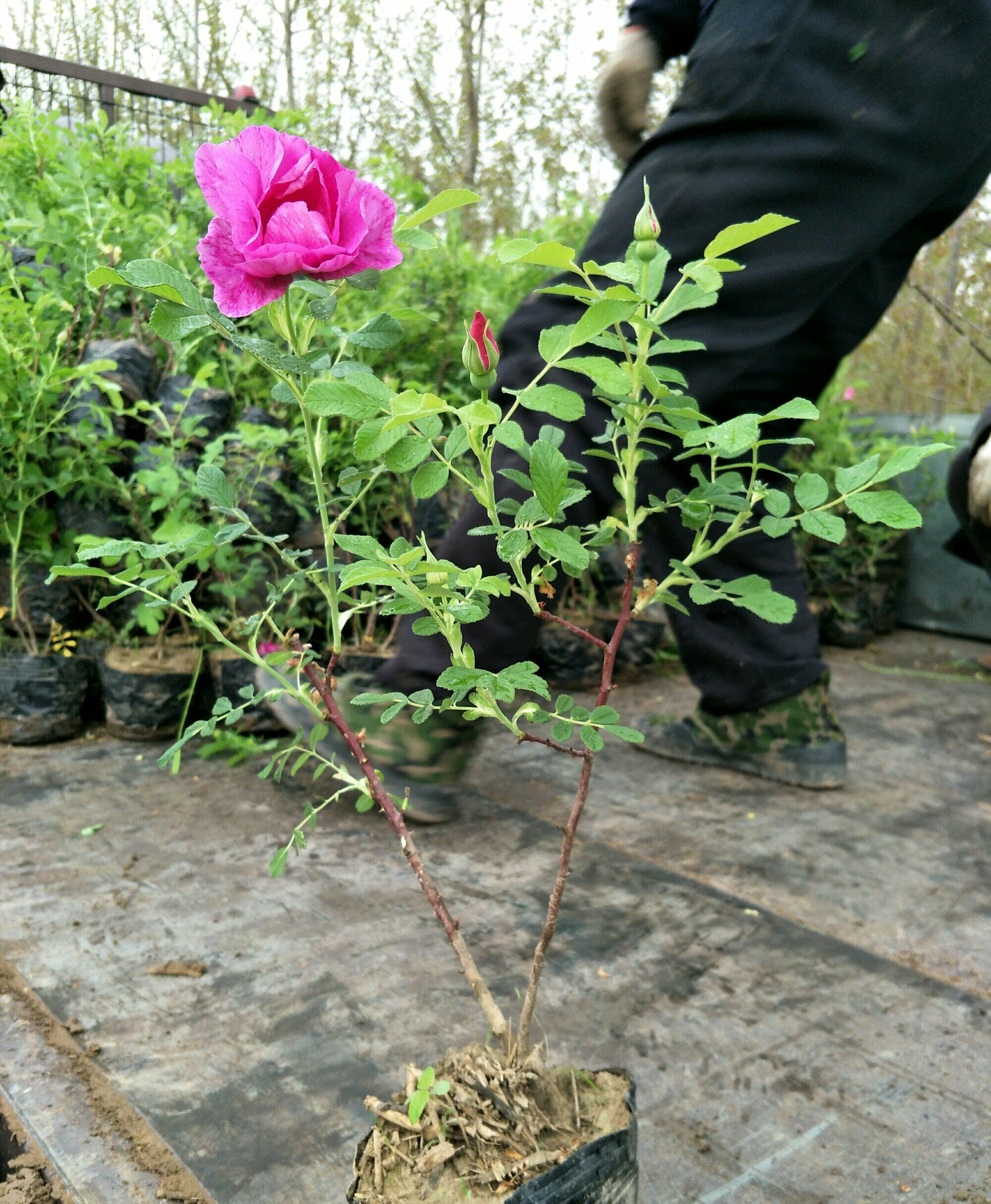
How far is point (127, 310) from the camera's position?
3154mm

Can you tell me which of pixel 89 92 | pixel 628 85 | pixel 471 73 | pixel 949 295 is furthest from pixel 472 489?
pixel 471 73

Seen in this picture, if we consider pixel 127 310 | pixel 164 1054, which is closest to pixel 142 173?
pixel 127 310

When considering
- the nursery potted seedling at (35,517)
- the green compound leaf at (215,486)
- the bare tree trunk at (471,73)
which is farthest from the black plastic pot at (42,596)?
the bare tree trunk at (471,73)

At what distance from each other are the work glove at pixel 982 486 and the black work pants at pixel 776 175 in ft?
2.25

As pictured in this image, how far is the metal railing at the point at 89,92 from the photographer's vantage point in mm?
4246

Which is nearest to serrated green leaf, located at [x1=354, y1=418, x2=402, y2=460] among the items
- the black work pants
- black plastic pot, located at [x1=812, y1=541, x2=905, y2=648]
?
the black work pants

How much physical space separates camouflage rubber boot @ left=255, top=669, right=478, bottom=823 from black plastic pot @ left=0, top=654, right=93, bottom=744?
827mm

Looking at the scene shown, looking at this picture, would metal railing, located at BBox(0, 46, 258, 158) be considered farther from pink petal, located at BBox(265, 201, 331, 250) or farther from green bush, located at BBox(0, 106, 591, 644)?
pink petal, located at BBox(265, 201, 331, 250)

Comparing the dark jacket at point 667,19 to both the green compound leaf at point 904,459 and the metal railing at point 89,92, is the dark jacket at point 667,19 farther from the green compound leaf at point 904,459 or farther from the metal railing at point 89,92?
the metal railing at point 89,92

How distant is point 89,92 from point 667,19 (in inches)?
163

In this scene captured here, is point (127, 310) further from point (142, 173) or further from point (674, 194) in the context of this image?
point (674, 194)

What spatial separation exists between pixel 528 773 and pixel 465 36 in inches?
392

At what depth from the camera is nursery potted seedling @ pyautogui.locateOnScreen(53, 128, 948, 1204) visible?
0.70 meters

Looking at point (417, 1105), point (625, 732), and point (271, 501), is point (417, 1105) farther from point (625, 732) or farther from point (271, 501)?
point (271, 501)
